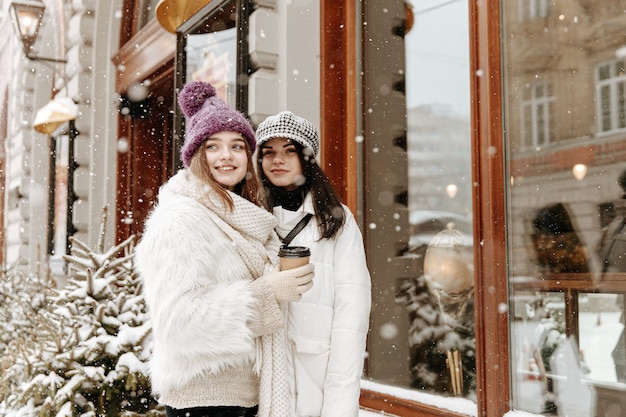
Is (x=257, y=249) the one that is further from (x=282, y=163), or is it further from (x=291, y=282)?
(x=282, y=163)

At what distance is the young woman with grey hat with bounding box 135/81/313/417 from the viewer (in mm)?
2090

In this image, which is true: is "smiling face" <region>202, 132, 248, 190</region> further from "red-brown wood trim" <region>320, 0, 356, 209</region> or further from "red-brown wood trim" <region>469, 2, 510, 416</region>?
"red-brown wood trim" <region>320, 0, 356, 209</region>

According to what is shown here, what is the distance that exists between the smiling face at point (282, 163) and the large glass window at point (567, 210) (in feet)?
4.27

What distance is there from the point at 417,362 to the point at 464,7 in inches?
Result: 93.8

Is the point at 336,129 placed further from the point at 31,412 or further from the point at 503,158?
the point at 31,412

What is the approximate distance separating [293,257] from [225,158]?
49 cm

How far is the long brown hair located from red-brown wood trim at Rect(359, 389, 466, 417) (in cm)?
179

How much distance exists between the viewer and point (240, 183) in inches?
97.1

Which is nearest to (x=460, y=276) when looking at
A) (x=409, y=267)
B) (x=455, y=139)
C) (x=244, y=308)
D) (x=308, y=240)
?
(x=409, y=267)

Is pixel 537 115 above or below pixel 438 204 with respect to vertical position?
above

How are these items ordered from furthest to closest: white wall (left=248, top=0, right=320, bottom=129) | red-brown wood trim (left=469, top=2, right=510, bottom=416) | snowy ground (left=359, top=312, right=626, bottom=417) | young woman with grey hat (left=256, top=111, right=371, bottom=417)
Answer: white wall (left=248, top=0, right=320, bottom=129), snowy ground (left=359, top=312, right=626, bottom=417), red-brown wood trim (left=469, top=2, right=510, bottom=416), young woman with grey hat (left=256, top=111, right=371, bottom=417)

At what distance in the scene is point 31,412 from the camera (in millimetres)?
3588

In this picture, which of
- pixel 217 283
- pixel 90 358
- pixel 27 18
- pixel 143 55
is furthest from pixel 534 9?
pixel 27 18

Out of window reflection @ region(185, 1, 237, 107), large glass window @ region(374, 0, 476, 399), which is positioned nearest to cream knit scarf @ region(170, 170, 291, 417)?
large glass window @ region(374, 0, 476, 399)
